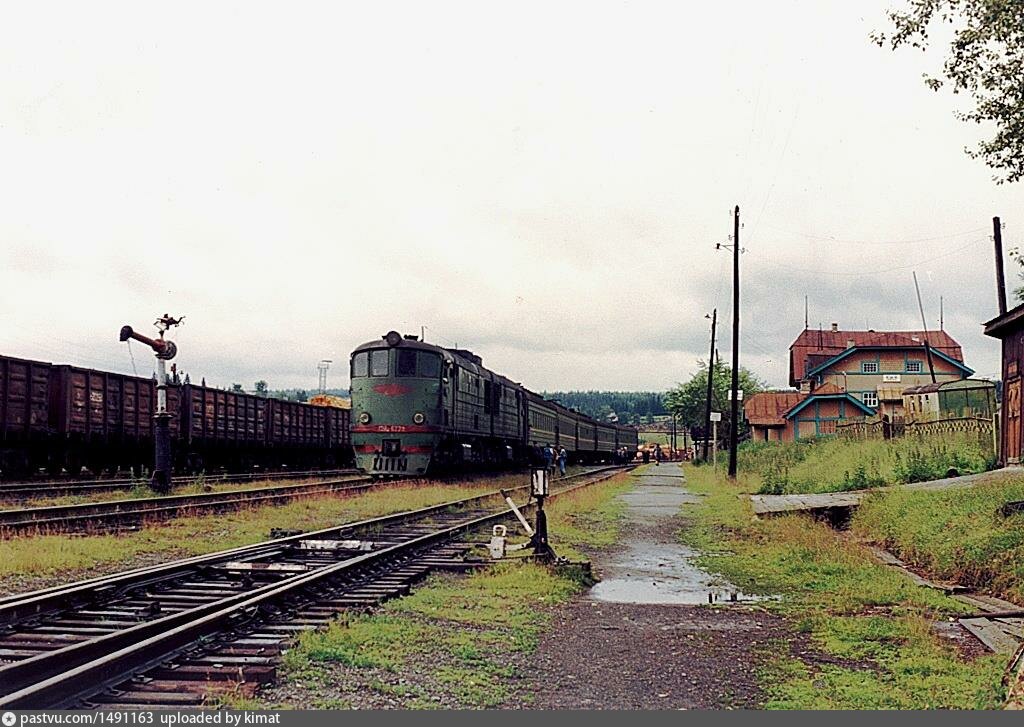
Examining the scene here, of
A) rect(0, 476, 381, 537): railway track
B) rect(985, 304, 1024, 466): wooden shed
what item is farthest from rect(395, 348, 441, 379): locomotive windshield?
rect(985, 304, 1024, 466): wooden shed

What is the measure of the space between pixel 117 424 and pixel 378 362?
26.6ft

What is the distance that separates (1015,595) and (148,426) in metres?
25.3

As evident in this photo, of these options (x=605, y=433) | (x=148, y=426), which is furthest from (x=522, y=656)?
(x=605, y=433)

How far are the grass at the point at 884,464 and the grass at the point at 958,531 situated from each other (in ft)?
12.9

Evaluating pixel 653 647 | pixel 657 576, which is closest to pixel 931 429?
pixel 657 576

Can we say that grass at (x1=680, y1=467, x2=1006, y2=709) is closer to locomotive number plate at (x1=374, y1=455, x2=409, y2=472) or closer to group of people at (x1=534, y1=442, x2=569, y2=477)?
locomotive number plate at (x1=374, y1=455, x2=409, y2=472)

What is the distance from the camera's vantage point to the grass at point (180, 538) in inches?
427

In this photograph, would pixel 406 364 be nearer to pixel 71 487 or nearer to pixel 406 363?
pixel 406 363

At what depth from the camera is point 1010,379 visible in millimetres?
20375

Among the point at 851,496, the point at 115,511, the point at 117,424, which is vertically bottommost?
the point at 115,511

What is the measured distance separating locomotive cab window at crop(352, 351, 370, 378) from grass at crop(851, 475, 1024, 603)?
1305 cm

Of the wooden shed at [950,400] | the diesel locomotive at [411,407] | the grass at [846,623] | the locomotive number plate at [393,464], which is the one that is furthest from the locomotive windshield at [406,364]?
the wooden shed at [950,400]

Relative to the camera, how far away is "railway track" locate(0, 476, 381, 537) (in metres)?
14.0

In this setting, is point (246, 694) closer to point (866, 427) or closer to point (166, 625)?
point (166, 625)
